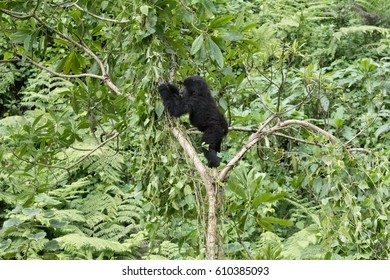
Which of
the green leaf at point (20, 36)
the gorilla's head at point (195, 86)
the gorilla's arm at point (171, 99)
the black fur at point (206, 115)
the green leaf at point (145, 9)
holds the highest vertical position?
the green leaf at point (145, 9)

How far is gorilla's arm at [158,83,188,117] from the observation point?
108 inches

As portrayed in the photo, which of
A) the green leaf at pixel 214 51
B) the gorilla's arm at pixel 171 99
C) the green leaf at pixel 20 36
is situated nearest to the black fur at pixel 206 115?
the gorilla's arm at pixel 171 99

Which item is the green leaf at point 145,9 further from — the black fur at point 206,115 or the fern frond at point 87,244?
the fern frond at point 87,244

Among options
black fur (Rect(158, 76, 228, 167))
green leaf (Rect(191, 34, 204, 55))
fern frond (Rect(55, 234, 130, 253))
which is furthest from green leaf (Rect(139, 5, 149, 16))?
fern frond (Rect(55, 234, 130, 253))

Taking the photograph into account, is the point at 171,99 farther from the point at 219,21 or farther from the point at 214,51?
the point at 219,21

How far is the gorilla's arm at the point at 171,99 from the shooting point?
108 inches

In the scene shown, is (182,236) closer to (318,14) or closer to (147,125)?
(147,125)

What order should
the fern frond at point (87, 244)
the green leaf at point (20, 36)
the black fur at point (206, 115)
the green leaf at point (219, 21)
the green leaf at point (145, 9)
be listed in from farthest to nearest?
the fern frond at point (87, 244), the black fur at point (206, 115), the green leaf at point (20, 36), the green leaf at point (219, 21), the green leaf at point (145, 9)

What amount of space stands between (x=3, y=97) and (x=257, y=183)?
244 inches

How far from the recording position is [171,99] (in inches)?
110

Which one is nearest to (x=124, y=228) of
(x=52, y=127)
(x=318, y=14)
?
(x=52, y=127)

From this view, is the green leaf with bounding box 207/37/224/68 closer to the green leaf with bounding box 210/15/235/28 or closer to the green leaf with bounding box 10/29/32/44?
the green leaf with bounding box 210/15/235/28

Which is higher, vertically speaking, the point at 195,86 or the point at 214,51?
the point at 214,51

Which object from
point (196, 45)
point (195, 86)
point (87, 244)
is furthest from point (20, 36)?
point (87, 244)
